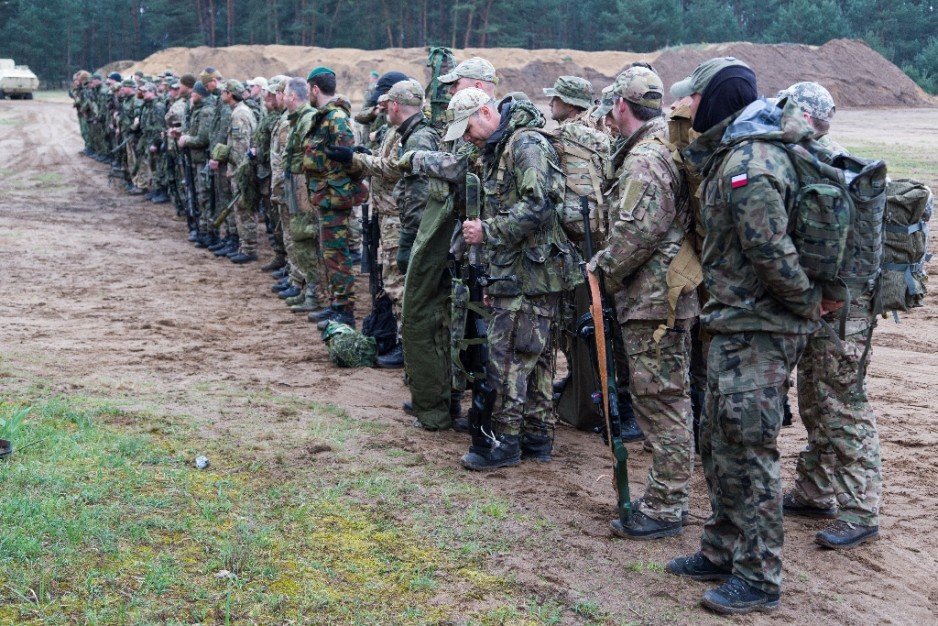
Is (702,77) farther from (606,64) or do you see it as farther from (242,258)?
(606,64)

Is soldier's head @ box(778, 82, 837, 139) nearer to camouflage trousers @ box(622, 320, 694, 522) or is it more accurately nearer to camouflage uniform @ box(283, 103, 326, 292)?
camouflage trousers @ box(622, 320, 694, 522)

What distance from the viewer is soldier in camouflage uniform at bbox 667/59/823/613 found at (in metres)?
3.73

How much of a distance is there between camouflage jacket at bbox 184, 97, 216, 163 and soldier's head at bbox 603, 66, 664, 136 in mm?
9497

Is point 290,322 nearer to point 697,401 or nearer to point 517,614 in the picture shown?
point 697,401

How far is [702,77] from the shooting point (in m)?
4.08

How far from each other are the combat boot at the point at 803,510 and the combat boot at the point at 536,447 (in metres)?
1.47

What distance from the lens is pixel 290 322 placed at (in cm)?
986

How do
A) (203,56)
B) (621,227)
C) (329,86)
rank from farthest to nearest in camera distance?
(203,56), (329,86), (621,227)

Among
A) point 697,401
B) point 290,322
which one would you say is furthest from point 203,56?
point 697,401

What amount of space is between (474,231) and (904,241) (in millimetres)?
2249

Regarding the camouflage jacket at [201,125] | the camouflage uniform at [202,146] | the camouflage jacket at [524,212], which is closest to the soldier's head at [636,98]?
the camouflage jacket at [524,212]

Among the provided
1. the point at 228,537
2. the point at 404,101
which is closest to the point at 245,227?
the point at 404,101

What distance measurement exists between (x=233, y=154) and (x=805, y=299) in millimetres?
9520

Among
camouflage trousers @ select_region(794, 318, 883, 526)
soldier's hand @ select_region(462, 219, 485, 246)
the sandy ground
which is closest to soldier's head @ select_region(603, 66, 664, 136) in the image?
soldier's hand @ select_region(462, 219, 485, 246)
